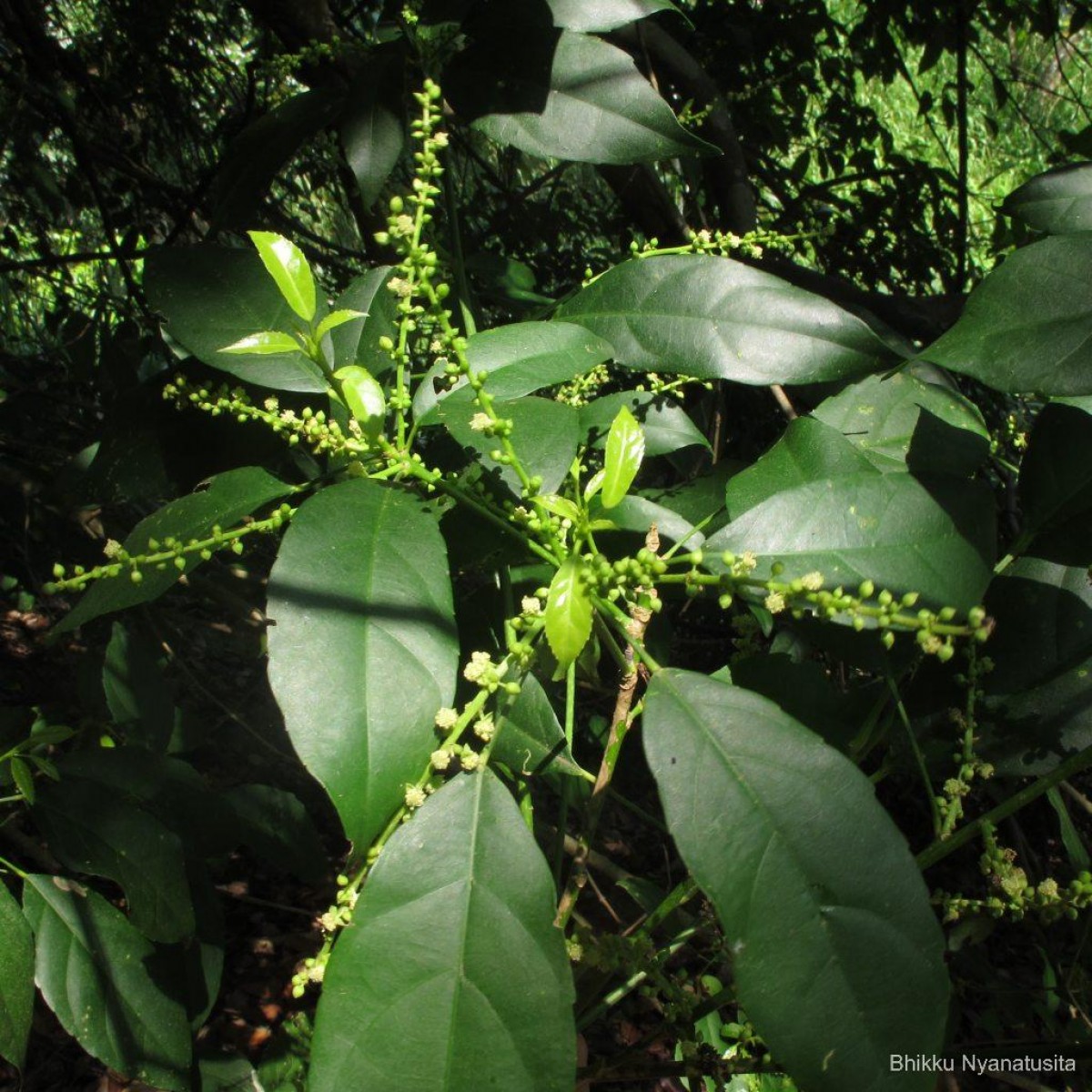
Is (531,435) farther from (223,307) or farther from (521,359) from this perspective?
(223,307)

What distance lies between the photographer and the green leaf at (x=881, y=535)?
27.8 inches

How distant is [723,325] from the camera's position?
882 mm

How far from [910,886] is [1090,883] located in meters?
0.25

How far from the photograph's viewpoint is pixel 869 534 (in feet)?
2.37

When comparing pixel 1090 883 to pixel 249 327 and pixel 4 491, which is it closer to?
pixel 249 327

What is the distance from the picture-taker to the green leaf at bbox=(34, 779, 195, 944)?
0.99 m

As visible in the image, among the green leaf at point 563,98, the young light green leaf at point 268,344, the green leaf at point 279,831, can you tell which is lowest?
the green leaf at point 279,831

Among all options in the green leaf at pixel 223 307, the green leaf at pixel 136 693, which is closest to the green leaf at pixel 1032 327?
the green leaf at pixel 223 307

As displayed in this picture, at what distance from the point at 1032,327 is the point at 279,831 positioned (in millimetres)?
1229

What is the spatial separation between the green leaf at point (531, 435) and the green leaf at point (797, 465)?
17cm

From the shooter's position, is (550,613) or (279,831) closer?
(550,613)

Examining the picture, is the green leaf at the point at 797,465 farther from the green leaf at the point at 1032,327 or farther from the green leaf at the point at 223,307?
the green leaf at the point at 223,307

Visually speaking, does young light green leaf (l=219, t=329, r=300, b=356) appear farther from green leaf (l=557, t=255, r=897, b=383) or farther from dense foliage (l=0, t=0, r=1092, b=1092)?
green leaf (l=557, t=255, r=897, b=383)

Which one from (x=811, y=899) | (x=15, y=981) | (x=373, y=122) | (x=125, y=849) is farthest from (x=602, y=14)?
(x=15, y=981)
